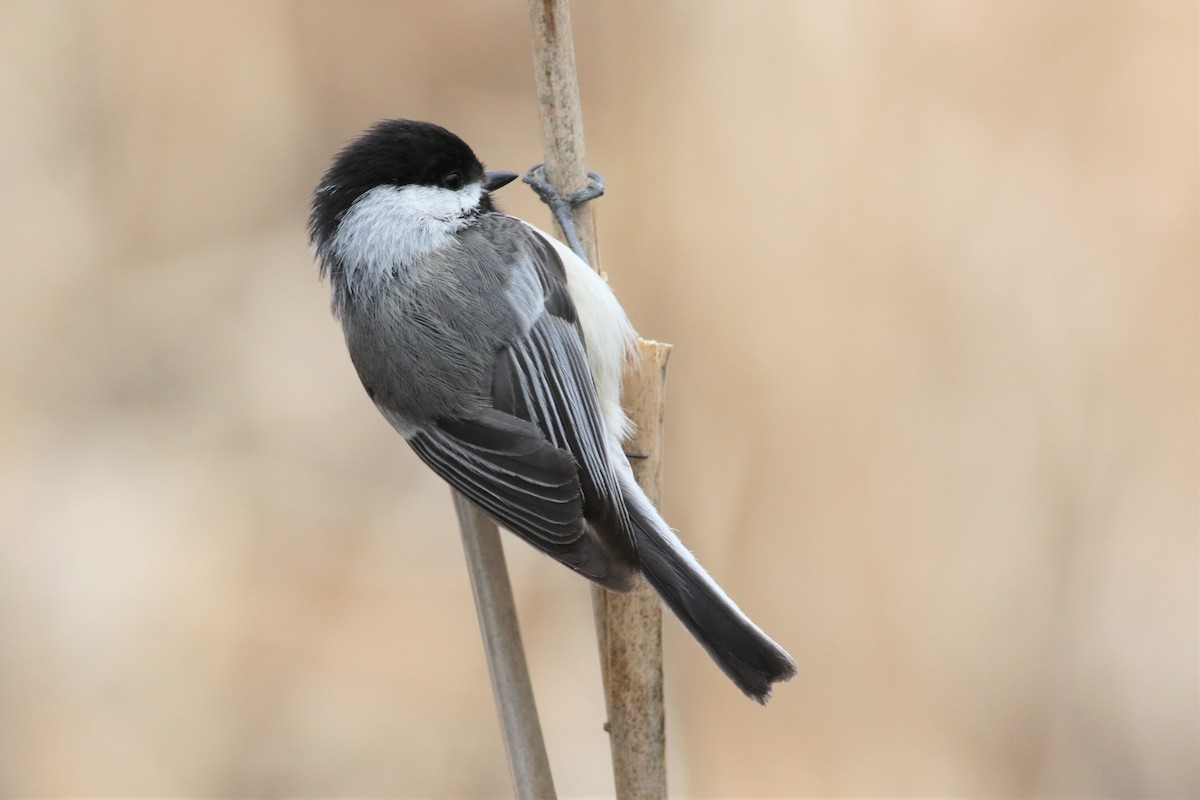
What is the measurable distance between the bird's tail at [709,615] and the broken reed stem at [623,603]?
46 millimetres

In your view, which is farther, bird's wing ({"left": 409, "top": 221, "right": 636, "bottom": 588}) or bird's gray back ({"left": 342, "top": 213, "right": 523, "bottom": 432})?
bird's gray back ({"left": 342, "top": 213, "right": 523, "bottom": 432})

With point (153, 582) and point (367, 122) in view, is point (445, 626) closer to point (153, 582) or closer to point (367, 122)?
point (153, 582)

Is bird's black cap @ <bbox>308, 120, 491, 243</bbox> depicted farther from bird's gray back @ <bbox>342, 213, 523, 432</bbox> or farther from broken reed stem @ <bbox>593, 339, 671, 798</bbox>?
broken reed stem @ <bbox>593, 339, 671, 798</bbox>

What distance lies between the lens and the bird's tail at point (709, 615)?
136 cm

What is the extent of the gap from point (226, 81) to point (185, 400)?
2.35 feet

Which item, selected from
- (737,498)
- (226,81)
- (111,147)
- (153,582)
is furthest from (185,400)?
(737,498)

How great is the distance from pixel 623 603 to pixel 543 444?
0.86 ft

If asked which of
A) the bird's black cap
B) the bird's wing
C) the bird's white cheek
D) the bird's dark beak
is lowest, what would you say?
the bird's wing

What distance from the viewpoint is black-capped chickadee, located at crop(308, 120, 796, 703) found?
144 cm

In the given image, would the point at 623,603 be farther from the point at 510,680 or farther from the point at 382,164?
the point at 382,164

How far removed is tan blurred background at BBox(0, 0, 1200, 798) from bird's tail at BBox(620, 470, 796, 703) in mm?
588

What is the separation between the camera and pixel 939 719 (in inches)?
77.4

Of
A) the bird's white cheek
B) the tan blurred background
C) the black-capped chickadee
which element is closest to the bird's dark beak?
the black-capped chickadee

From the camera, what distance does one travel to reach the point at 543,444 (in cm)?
152
